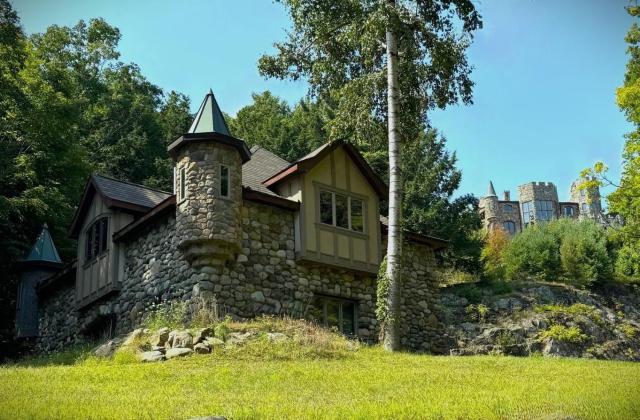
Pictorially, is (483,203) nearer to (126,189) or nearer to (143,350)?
(126,189)

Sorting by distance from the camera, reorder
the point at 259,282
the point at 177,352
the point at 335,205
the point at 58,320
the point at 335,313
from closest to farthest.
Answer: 1. the point at 177,352
2. the point at 259,282
3. the point at 335,313
4. the point at 335,205
5. the point at 58,320

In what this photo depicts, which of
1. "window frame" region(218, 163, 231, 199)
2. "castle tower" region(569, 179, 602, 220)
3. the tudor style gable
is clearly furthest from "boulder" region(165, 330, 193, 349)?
"castle tower" region(569, 179, 602, 220)

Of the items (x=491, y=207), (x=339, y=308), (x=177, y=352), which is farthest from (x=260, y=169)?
(x=491, y=207)

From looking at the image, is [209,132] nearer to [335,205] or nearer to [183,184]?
[183,184]

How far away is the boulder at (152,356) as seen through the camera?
16094 mm

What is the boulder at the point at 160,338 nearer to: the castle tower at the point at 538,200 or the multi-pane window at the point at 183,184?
the multi-pane window at the point at 183,184

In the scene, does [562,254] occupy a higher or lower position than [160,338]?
higher

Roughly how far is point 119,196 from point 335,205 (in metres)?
6.28

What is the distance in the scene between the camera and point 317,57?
23.4 meters

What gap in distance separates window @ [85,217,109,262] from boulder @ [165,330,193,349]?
23.1ft

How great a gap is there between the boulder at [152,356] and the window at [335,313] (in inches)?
232

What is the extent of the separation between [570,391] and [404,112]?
37.8ft

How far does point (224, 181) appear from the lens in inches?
798

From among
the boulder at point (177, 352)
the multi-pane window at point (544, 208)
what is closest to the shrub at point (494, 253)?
the boulder at point (177, 352)
